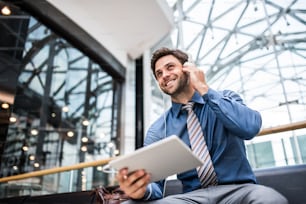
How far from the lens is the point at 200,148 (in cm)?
112

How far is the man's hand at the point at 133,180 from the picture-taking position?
2.74 feet

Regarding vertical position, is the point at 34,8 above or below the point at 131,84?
above

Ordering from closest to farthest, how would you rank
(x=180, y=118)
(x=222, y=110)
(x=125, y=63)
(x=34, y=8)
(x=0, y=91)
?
(x=222, y=110) → (x=180, y=118) → (x=0, y=91) → (x=34, y=8) → (x=125, y=63)

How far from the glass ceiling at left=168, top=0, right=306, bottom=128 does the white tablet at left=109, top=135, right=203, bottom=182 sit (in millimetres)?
3203

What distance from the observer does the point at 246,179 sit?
1.03 m

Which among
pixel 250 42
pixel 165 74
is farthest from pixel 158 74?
pixel 250 42

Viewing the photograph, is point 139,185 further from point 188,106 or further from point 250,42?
point 250,42

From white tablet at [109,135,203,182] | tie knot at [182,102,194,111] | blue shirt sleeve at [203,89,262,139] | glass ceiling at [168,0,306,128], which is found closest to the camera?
white tablet at [109,135,203,182]

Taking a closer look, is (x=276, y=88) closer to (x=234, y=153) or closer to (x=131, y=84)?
(x=131, y=84)

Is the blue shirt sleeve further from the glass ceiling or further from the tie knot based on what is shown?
the glass ceiling

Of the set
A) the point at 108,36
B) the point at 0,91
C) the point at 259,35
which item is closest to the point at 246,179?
the point at 0,91

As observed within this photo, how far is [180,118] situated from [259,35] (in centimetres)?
482

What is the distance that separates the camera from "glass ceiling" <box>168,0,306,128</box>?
4.49 meters

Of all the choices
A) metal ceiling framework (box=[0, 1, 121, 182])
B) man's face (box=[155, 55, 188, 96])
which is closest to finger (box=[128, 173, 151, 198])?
man's face (box=[155, 55, 188, 96])
